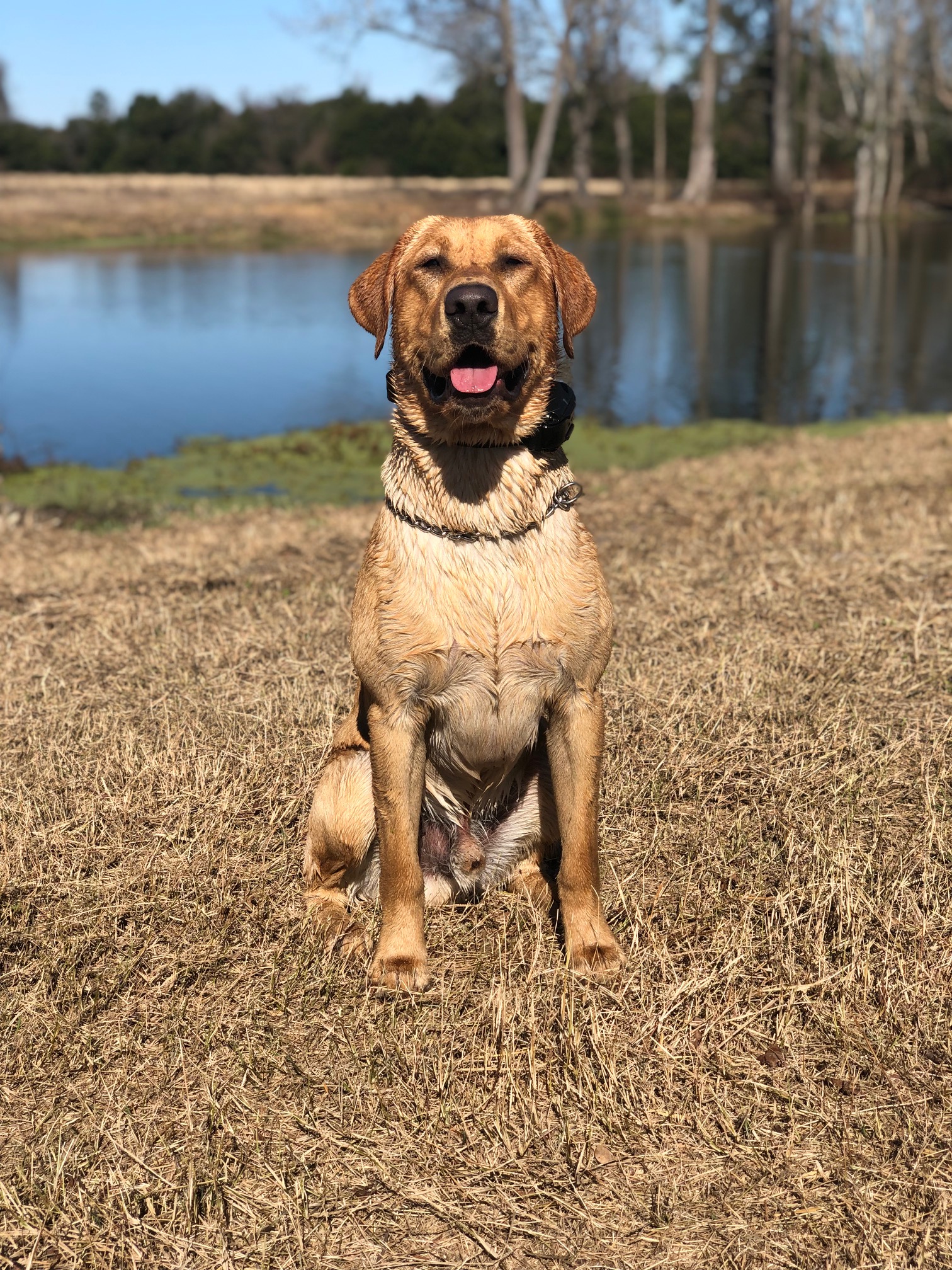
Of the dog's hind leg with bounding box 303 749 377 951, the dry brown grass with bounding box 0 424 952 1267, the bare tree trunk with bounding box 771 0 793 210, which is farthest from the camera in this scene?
the bare tree trunk with bounding box 771 0 793 210

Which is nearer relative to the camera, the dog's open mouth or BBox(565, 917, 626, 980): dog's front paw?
the dog's open mouth

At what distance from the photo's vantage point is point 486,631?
9.09ft

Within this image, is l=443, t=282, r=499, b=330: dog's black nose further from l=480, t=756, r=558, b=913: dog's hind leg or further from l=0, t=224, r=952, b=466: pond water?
l=0, t=224, r=952, b=466: pond water

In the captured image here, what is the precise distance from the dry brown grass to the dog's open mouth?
1.57 meters

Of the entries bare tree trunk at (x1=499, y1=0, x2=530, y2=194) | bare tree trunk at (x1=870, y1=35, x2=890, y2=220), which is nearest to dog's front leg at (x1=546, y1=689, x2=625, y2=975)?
bare tree trunk at (x1=499, y1=0, x2=530, y2=194)

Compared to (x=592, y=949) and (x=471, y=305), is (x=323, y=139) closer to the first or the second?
(x=471, y=305)

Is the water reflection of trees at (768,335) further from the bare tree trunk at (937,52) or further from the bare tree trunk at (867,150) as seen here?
the bare tree trunk at (867,150)

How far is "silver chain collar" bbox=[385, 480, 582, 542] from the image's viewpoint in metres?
2.88

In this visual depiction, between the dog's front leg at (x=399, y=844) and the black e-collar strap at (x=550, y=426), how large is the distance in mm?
810

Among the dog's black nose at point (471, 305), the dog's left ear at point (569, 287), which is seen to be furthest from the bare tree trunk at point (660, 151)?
the dog's black nose at point (471, 305)

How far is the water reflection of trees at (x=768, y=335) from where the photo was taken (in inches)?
593

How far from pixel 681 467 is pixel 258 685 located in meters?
6.59

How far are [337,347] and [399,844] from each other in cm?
1709

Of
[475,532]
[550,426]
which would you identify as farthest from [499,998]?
[550,426]
